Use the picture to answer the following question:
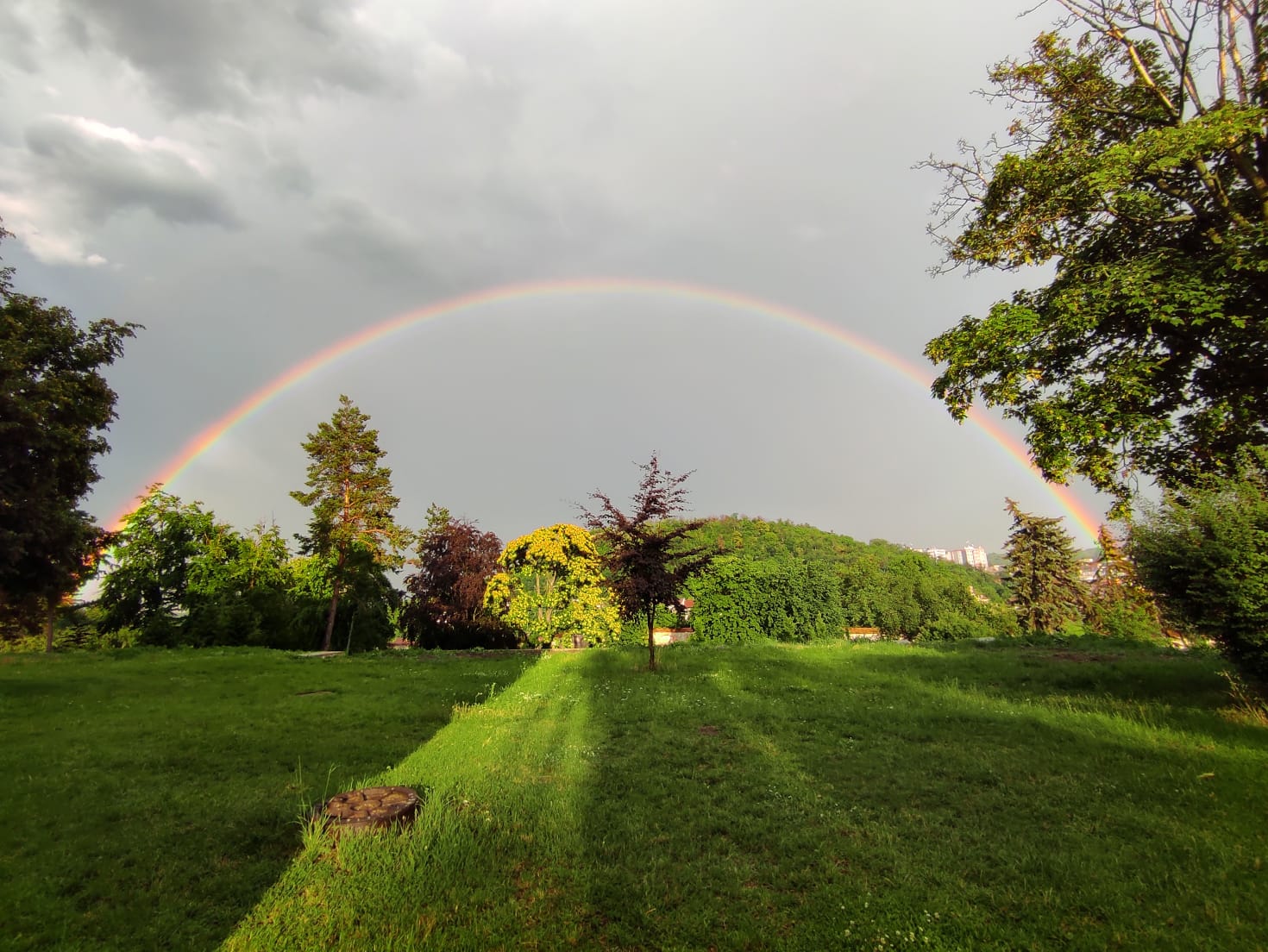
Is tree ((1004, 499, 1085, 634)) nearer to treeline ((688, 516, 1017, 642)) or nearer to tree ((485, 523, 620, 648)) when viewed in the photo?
treeline ((688, 516, 1017, 642))

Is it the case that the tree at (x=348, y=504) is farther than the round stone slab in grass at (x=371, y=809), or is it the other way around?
the tree at (x=348, y=504)

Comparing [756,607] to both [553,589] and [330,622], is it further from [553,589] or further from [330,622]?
[330,622]

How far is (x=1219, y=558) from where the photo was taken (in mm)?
8383

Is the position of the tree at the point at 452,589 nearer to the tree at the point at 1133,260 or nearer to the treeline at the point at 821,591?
the treeline at the point at 821,591

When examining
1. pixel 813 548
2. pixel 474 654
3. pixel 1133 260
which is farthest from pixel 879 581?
pixel 1133 260

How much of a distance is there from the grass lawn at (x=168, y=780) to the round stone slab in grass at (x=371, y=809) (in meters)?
0.46

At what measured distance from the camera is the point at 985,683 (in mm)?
12609

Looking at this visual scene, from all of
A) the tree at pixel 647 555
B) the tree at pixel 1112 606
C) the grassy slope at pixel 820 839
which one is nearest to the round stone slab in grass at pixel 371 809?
the grassy slope at pixel 820 839

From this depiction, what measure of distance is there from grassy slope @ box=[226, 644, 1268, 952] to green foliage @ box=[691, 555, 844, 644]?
34.7 m

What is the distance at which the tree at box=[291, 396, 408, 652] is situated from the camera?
99.6ft

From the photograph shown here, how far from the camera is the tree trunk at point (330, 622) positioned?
28.7 m

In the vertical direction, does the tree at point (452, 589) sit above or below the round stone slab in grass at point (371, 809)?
above

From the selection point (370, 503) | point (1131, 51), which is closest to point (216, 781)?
point (1131, 51)

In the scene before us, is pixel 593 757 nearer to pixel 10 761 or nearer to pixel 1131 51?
pixel 10 761
